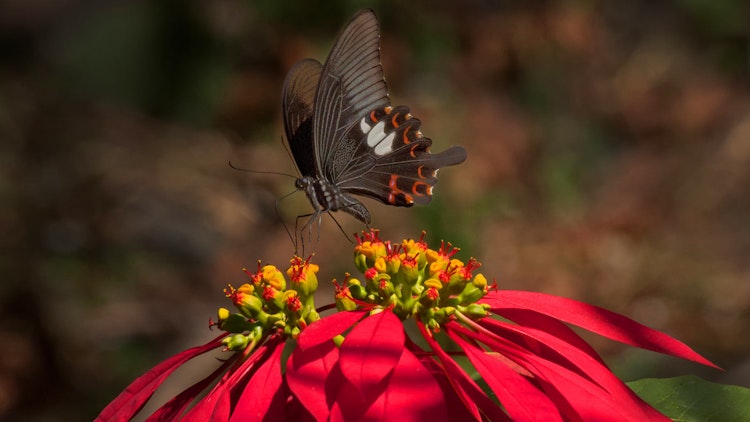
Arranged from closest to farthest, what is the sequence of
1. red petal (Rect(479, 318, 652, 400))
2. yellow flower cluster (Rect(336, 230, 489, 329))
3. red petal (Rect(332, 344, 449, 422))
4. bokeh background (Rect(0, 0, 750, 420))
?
1. red petal (Rect(332, 344, 449, 422))
2. red petal (Rect(479, 318, 652, 400))
3. yellow flower cluster (Rect(336, 230, 489, 329))
4. bokeh background (Rect(0, 0, 750, 420))

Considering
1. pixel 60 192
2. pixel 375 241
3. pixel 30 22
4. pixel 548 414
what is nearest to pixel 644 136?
pixel 60 192

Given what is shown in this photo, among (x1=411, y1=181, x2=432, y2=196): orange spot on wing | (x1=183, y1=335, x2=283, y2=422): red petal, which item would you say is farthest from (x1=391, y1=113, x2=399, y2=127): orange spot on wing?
(x1=183, y1=335, x2=283, y2=422): red petal

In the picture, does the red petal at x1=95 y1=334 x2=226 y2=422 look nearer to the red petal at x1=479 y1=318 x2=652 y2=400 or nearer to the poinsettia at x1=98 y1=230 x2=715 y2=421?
the poinsettia at x1=98 y1=230 x2=715 y2=421

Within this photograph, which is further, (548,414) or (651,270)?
(651,270)

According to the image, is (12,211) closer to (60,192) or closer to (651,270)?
(60,192)

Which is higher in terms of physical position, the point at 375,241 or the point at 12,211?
the point at 12,211

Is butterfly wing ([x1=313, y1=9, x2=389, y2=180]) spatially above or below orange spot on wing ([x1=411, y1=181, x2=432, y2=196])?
above

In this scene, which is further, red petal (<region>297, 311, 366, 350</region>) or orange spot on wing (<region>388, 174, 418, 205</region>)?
orange spot on wing (<region>388, 174, 418, 205</region>)

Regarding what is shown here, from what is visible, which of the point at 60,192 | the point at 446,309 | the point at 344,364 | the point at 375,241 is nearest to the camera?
the point at 344,364
